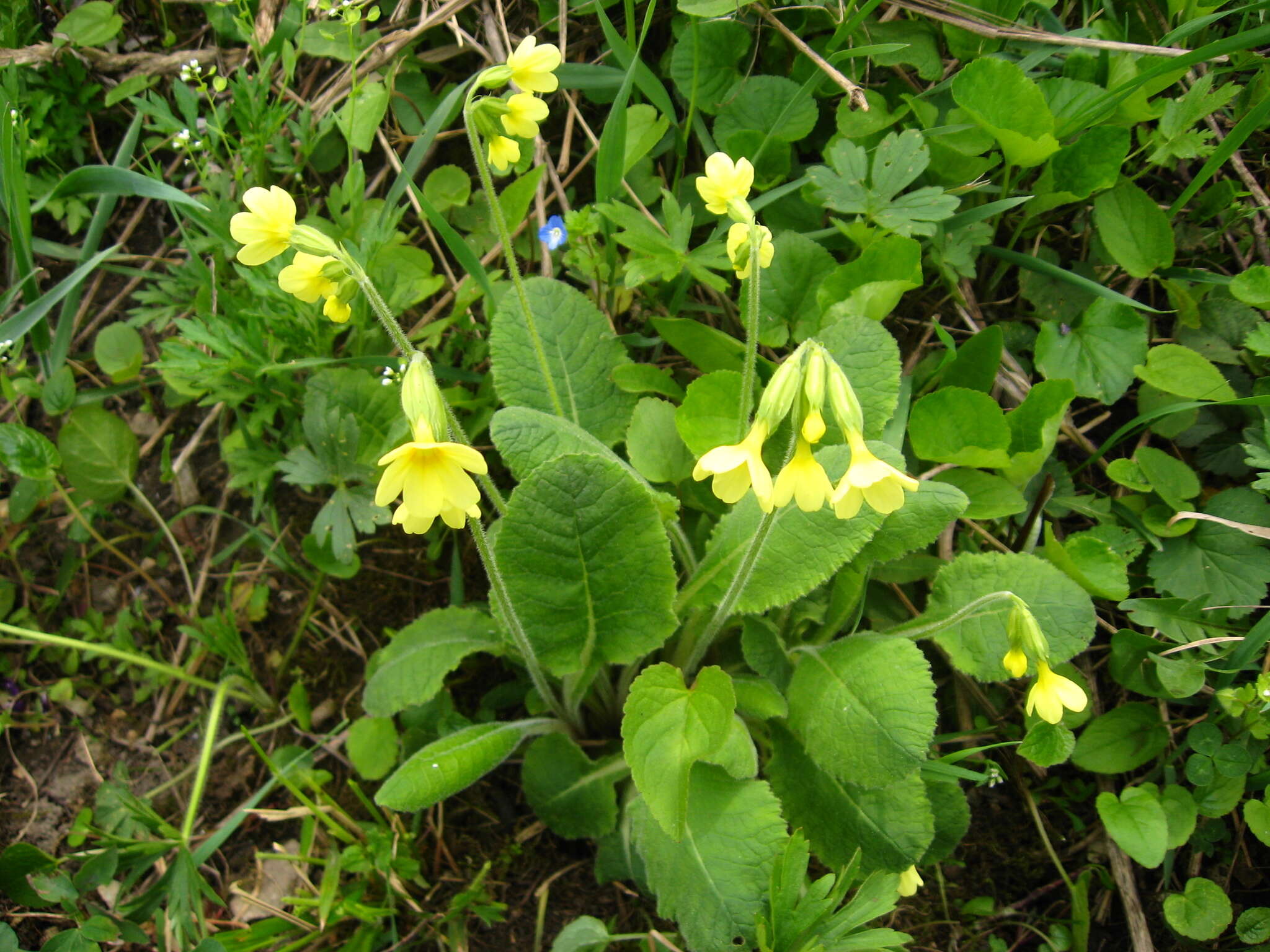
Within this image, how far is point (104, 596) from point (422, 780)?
1.68 metres

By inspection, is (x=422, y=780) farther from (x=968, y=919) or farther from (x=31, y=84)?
(x=31, y=84)

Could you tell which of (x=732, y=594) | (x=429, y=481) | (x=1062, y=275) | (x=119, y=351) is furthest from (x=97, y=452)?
(x=1062, y=275)

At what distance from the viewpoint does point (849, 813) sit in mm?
2213

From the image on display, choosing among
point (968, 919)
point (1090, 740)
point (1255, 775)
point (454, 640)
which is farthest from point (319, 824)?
point (1255, 775)

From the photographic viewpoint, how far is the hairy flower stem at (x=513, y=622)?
6.35 ft

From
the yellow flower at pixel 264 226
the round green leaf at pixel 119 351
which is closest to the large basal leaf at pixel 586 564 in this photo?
the yellow flower at pixel 264 226

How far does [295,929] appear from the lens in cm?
248

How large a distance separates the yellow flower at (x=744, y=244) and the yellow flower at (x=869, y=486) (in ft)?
1.58

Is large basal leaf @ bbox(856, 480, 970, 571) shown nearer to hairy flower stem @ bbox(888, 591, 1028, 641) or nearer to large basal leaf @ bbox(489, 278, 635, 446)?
hairy flower stem @ bbox(888, 591, 1028, 641)

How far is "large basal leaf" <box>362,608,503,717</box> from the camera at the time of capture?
240 centimetres

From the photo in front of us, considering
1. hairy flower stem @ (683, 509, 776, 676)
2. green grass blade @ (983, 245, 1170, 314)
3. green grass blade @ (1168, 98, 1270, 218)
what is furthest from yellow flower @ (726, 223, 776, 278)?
green grass blade @ (1168, 98, 1270, 218)

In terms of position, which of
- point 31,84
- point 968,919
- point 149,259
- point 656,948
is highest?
point 31,84

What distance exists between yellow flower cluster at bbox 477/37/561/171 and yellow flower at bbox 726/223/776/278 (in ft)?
1.32

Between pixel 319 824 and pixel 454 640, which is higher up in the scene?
pixel 454 640
